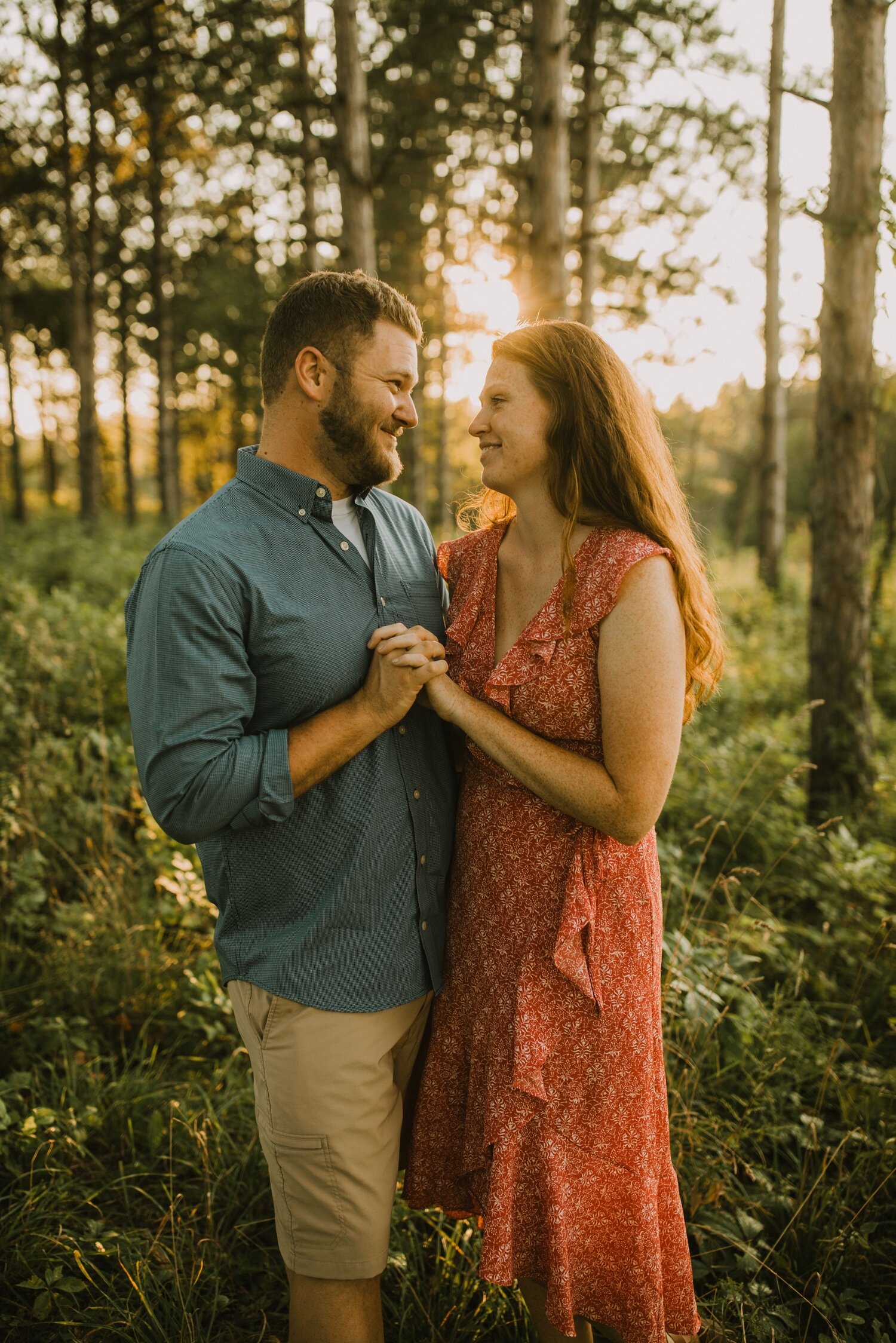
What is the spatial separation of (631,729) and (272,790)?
0.76m

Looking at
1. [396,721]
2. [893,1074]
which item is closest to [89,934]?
[396,721]

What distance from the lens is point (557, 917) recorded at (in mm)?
1852

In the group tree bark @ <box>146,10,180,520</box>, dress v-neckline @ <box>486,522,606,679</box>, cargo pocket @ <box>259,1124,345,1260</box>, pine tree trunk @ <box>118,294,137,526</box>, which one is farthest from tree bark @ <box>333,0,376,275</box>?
pine tree trunk @ <box>118,294,137,526</box>

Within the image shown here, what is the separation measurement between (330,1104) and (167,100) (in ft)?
53.5

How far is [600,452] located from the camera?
189cm

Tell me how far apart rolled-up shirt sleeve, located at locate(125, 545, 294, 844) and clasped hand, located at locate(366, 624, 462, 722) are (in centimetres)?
25

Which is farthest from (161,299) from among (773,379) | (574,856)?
(574,856)

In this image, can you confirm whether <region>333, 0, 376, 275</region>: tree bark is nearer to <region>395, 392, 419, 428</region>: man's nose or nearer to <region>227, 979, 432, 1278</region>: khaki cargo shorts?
<region>395, 392, 419, 428</region>: man's nose

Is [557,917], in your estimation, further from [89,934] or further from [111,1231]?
[89,934]

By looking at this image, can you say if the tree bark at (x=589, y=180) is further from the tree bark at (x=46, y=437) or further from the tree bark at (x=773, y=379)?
the tree bark at (x=46, y=437)

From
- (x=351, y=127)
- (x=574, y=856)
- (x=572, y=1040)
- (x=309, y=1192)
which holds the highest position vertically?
(x=351, y=127)

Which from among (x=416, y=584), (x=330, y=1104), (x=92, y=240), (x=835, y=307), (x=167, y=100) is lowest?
(x=330, y=1104)

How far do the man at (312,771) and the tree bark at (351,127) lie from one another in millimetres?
Answer: 4339

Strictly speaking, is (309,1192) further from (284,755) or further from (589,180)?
(589,180)
